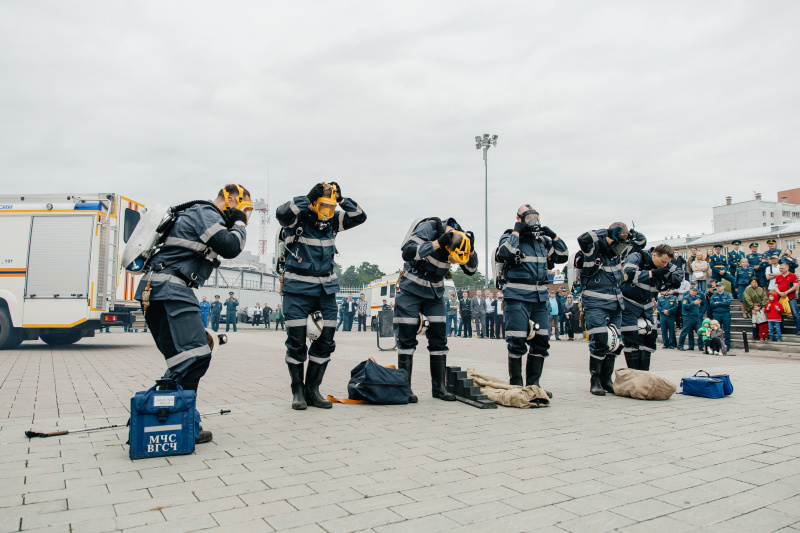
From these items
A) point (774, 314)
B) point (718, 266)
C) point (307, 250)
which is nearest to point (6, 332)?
point (307, 250)

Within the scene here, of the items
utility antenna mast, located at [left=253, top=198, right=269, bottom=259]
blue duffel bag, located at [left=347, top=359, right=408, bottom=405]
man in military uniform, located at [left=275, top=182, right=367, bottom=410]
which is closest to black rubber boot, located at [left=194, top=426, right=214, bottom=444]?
man in military uniform, located at [left=275, top=182, right=367, bottom=410]

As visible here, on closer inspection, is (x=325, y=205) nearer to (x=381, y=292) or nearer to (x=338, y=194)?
(x=338, y=194)

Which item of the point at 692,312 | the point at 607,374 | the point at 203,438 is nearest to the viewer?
the point at 203,438

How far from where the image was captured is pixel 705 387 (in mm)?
6449

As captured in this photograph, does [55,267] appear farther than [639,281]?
Yes

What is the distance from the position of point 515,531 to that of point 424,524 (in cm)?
41

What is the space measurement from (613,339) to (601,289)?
0.62 meters

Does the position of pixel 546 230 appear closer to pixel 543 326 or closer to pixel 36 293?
pixel 543 326

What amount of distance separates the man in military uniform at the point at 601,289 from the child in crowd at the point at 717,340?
825cm

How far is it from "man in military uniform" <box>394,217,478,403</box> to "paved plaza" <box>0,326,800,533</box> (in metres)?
0.46

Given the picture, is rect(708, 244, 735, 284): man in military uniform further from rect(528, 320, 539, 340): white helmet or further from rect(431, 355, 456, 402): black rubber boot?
rect(431, 355, 456, 402): black rubber boot

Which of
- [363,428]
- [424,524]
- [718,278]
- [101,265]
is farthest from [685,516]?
[718,278]

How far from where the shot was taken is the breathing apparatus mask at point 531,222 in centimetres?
635

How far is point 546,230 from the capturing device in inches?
262
